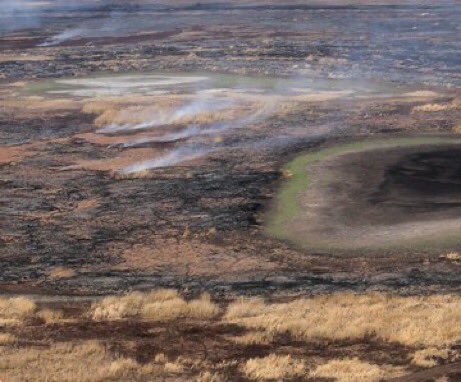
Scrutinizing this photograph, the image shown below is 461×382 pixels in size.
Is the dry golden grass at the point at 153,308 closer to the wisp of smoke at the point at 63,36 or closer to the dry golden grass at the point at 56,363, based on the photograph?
the dry golden grass at the point at 56,363

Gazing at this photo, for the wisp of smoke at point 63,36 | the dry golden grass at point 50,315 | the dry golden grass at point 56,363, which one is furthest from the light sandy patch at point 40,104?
the wisp of smoke at point 63,36

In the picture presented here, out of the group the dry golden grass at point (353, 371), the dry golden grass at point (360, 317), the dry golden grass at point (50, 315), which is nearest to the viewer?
the dry golden grass at point (353, 371)

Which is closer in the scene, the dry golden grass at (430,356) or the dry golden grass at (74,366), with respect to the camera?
the dry golden grass at (74,366)

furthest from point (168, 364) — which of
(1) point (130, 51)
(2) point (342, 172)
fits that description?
(1) point (130, 51)

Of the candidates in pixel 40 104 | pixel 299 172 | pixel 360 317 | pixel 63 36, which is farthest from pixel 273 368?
pixel 63 36

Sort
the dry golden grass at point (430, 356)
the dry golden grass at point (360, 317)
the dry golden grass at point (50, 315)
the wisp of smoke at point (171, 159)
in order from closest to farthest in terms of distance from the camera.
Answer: the dry golden grass at point (430, 356) → the dry golden grass at point (360, 317) → the dry golden grass at point (50, 315) → the wisp of smoke at point (171, 159)

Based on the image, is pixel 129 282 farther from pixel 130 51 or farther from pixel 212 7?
pixel 212 7

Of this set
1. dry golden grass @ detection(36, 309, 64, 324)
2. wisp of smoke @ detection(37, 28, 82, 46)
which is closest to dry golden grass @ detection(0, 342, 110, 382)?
dry golden grass @ detection(36, 309, 64, 324)
